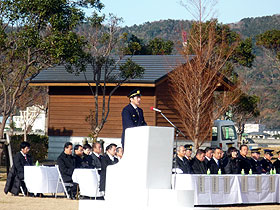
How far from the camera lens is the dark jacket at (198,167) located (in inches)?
640

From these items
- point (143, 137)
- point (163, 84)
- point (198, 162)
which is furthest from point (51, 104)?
point (143, 137)

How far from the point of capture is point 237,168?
16.7m

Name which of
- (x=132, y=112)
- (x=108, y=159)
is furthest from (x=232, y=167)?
(x=132, y=112)

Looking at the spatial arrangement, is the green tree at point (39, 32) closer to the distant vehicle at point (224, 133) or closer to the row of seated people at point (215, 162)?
the row of seated people at point (215, 162)

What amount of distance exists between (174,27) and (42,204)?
153 meters

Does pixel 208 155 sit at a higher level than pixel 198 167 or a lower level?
higher

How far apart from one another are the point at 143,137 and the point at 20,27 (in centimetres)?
1405

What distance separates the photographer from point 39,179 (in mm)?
15500

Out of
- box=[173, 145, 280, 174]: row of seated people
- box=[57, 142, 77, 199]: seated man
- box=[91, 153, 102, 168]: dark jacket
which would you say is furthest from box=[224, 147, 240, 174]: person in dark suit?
box=[57, 142, 77, 199]: seated man

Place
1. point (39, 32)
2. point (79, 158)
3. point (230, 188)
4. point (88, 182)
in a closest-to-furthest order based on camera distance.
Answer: point (88, 182), point (230, 188), point (79, 158), point (39, 32)

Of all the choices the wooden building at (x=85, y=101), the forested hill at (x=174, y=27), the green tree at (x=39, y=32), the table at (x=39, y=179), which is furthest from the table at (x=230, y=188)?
the forested hill at (x=174, y=27)

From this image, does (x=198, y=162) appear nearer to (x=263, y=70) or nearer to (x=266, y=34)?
(x=266, y=34)

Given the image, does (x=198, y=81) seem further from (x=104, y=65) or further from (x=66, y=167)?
(x=66, y=167)

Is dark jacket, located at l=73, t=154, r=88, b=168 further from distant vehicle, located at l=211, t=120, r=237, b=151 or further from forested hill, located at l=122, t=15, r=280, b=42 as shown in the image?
forested hill, located at l=122, t=15, r=280, b=42
